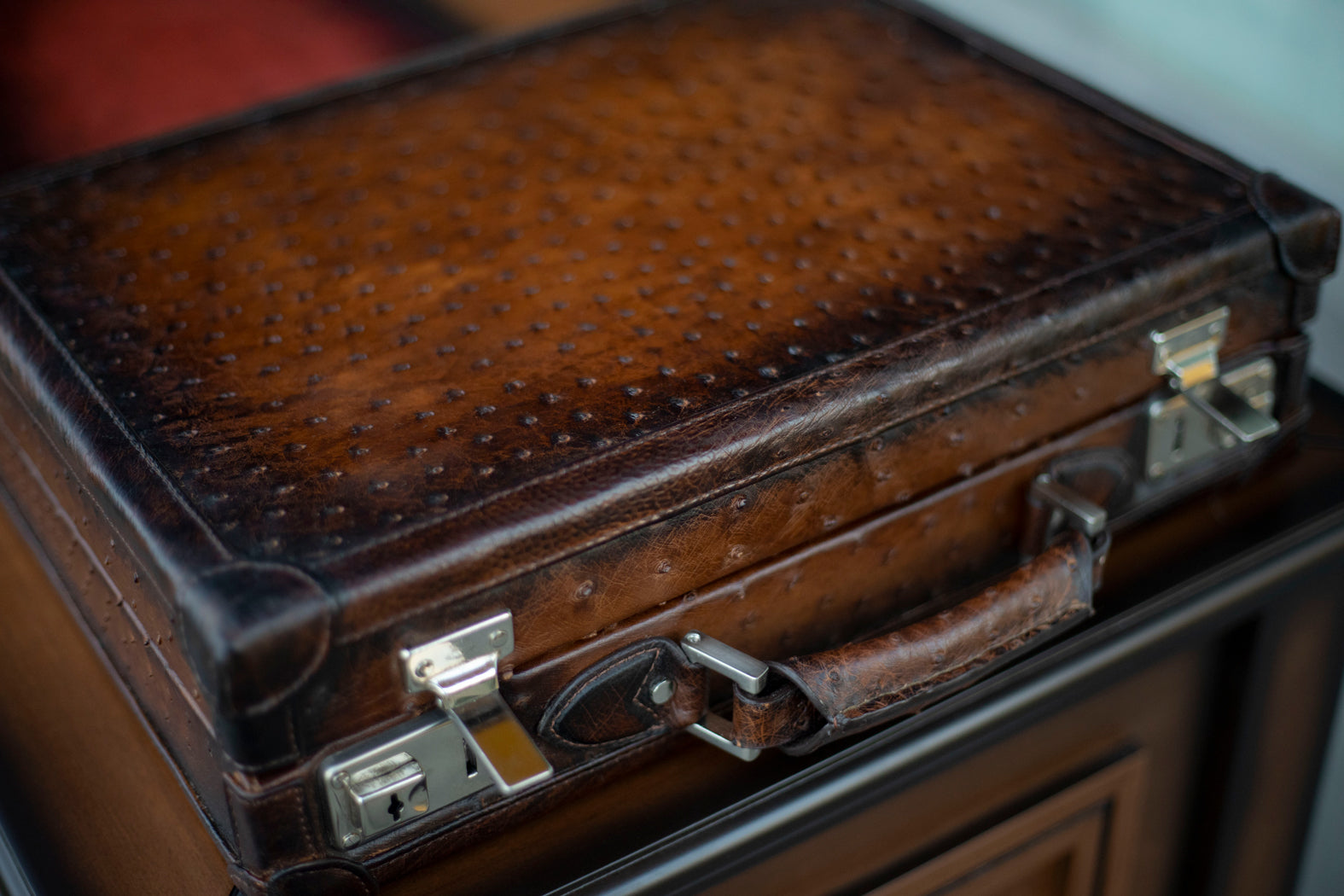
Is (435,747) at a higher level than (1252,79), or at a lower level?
lower

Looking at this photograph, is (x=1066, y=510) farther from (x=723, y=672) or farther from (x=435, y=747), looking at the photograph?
(x=435, y=747)

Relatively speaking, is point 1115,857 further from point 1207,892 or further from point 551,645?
point 551,645

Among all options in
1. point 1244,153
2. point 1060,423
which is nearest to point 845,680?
point 1060,423

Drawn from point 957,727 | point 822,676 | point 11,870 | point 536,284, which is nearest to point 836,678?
point 822,676

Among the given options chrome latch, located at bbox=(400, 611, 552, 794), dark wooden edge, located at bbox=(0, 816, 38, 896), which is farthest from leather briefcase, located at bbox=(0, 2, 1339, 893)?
dark wooden edge, located at bbox=(0, 816, 38, 896)

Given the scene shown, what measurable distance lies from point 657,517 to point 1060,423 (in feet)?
1.06

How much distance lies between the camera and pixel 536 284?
2.85 feet

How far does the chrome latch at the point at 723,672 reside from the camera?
722 millimetres

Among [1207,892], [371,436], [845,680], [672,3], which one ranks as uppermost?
[672,3]

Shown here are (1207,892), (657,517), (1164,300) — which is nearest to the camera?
(657,517)

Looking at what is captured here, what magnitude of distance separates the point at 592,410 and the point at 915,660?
244mm

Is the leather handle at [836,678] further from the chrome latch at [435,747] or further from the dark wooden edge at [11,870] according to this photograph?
the dark wooden edge at [11,870]

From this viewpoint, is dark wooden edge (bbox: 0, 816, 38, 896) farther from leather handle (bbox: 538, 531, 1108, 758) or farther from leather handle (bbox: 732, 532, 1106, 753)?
leather handle (bbox: 732, 532, 1106, 753)

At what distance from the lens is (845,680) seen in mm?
738
